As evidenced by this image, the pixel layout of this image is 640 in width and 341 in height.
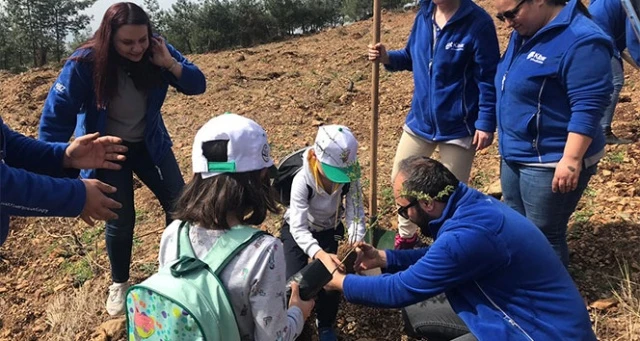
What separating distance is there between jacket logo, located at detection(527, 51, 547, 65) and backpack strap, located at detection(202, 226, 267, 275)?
1.41 m

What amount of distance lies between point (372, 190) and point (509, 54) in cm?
117

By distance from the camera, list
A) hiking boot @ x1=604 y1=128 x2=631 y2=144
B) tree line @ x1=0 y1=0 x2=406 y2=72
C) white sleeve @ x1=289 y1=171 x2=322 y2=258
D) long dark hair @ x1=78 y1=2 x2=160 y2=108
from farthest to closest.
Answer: tree line @ x1=0 y1=0 x2=406 y2=72 < hiking boot @ x1=604 y1=128 x2=631 y2=144 < white sleeve @ x1=289 y1=171 x2=322 y2=258 < long dark hair @ x1=78 y1=2 x2=160 y2=108

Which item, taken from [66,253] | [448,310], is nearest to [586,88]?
[448,310]

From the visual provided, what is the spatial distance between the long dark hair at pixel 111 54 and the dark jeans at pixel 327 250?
111cm

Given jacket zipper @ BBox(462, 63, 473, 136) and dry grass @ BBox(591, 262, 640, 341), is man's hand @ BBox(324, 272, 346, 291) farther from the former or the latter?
dry grass @ BBox(591, 262, 640, 341)

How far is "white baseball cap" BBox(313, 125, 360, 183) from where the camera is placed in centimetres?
247

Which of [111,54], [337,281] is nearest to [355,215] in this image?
[337,281]

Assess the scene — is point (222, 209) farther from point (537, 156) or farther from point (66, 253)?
point (66, 253)

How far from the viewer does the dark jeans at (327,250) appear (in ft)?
9.14

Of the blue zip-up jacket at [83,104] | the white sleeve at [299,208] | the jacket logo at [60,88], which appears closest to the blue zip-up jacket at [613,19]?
the white sleeve at [299,208]

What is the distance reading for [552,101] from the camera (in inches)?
92.4

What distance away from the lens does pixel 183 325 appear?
1505mm

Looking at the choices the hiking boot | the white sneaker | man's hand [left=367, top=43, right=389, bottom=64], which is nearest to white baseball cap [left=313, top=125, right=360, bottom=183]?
man's hand [left=367, top=43, right=389, bottom=64]

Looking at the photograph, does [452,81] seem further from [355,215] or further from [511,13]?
[355,215]
